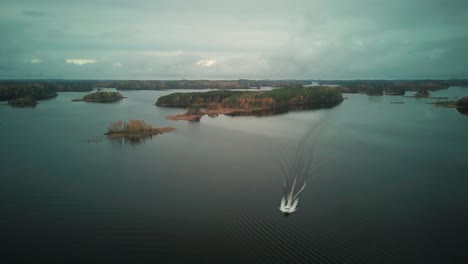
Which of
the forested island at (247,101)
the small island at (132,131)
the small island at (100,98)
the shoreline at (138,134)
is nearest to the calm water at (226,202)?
the shoreline at (138,134)

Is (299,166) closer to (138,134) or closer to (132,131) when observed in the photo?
(138,134)

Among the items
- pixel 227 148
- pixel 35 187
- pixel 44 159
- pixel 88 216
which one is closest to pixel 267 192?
pixel 88 216

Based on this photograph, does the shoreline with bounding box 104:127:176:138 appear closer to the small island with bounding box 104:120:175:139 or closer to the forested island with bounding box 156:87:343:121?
the small island with bounding box 104:120:175:139

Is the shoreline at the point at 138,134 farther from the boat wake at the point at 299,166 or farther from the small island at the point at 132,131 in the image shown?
the boat wake at the point at 299,166

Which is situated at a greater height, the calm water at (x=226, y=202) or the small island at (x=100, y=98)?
the small island at (x=100, y=98)

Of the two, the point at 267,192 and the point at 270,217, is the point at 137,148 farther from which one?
the point at 270,217

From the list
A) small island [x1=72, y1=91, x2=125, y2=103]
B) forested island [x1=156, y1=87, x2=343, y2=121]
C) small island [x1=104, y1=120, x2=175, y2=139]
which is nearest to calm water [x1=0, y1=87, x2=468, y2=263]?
small island [x1=104, y1=120, x2=175, y2=139]
